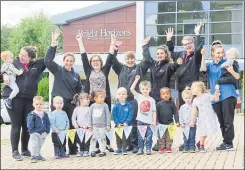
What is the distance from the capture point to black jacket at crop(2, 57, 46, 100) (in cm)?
847

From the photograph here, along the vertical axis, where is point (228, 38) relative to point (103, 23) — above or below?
below

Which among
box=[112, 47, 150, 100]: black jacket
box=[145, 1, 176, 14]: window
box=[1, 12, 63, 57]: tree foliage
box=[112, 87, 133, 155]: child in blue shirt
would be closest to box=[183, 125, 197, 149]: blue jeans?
box=[112, 87, 133, 155]: child in blue shirt

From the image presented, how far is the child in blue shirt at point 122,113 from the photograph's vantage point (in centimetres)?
888

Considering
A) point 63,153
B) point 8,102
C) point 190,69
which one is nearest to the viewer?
point 8,102

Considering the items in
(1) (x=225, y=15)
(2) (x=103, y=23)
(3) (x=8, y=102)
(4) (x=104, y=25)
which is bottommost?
(3) (x=8, y=102)

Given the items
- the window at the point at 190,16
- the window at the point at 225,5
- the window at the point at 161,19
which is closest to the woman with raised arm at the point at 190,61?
the window at the point at 190,16

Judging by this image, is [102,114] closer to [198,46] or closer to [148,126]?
[148,126]

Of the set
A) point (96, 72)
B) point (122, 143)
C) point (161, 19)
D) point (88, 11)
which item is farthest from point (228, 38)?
point (122, 143)

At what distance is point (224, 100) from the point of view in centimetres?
884

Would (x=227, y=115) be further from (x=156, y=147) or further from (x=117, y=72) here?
(x=117, y=72)

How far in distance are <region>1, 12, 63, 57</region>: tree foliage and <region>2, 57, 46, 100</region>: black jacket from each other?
4.18 metres

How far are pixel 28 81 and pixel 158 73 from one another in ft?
7.56

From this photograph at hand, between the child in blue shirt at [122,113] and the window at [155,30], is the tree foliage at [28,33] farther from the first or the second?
the window at [155,30]

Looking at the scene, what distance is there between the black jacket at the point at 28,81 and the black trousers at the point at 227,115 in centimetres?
317
